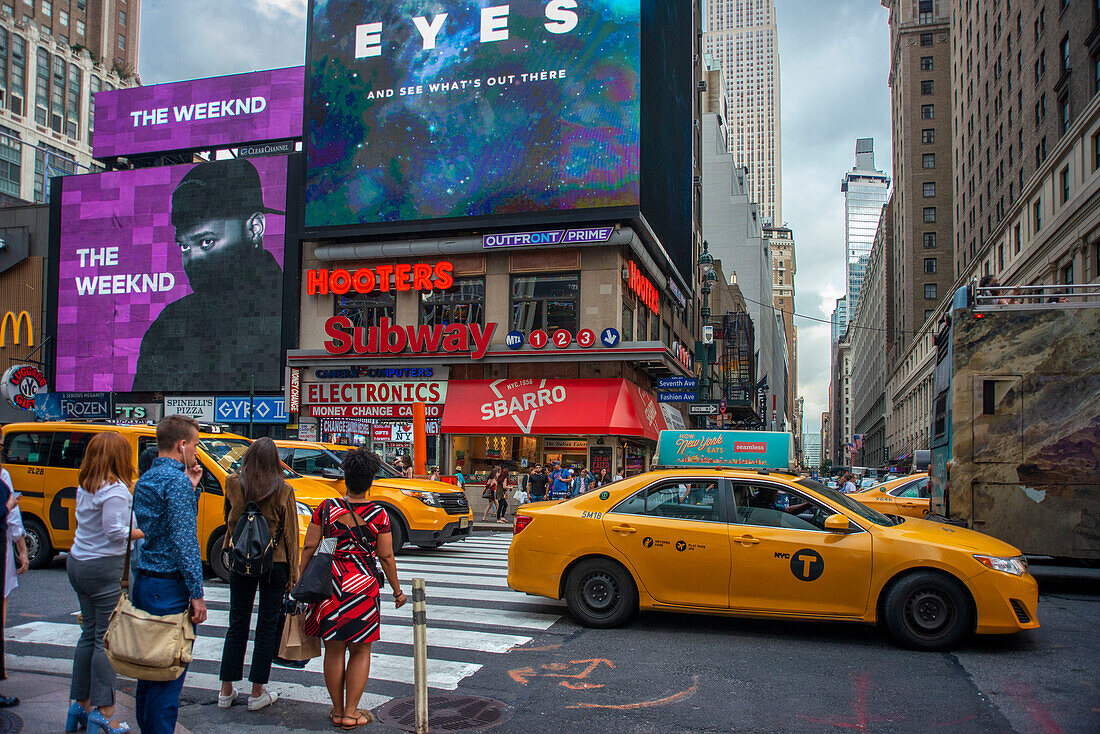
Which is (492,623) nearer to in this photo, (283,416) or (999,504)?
(999,504)

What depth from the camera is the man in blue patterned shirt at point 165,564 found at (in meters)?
4.35

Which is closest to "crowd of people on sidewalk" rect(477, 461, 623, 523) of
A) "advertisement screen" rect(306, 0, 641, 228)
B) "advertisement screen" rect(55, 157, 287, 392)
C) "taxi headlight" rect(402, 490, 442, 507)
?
"taxi headlight" rect(402, 490, 442, 507)

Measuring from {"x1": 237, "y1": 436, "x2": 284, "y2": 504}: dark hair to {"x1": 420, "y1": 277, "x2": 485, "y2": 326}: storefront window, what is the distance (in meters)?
22.0

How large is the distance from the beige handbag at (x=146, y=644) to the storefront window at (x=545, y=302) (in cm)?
2247

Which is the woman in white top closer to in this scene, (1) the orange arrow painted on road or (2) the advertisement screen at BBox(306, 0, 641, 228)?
(1) the orange arrow painted on road

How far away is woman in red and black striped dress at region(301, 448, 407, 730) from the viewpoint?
501cm

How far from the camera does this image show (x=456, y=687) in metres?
6.09

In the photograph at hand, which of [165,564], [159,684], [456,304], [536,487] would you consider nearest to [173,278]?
[456,304]

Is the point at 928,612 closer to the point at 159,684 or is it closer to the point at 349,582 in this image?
the point at 349,582

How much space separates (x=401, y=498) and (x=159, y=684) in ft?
28.7

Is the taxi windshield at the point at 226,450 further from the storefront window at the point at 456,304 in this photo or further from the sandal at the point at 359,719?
the storefront window at the point at 456,304

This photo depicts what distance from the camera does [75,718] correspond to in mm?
4875

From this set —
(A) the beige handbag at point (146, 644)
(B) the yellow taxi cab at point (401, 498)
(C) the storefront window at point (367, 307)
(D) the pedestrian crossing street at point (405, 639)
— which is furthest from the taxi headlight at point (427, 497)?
(C) the storefront window at point (367, 307)

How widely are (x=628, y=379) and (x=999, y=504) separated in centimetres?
1679
